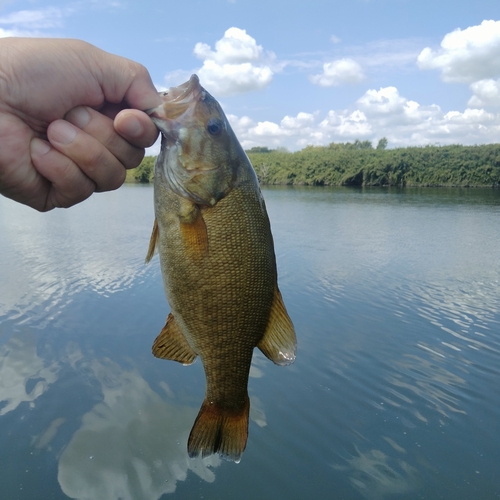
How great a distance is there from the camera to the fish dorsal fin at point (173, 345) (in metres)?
2.51

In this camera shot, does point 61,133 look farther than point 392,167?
No

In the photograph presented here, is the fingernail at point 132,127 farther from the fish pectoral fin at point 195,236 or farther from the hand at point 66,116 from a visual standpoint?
the fish pectoral fin at point 195,236

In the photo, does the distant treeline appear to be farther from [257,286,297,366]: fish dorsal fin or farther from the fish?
[257,286,297,366]: fish dorsal fin

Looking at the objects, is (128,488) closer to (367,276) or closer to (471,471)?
(471,471)

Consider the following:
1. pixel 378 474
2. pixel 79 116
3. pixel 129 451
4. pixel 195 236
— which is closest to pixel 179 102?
pixel 79 116

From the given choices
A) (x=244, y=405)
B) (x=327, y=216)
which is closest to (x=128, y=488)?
(x=244, y=405)

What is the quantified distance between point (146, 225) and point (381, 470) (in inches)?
814

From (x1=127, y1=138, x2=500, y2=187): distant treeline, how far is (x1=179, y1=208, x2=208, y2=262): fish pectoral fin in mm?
64899

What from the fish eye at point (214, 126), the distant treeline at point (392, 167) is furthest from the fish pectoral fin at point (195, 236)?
the distant treeline at point (392, 167)

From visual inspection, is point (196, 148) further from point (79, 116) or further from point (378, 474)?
point (378, 474)

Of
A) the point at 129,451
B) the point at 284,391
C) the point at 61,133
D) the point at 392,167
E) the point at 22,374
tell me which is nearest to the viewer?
the point at 61,133

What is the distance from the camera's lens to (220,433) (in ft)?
8.01

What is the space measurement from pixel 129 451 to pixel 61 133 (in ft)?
18.7

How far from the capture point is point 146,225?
2492cm
